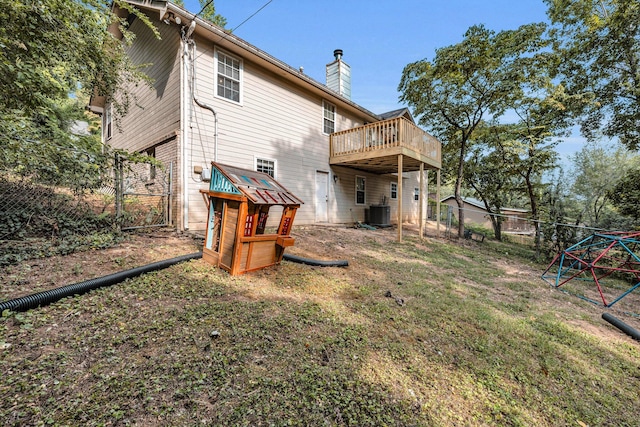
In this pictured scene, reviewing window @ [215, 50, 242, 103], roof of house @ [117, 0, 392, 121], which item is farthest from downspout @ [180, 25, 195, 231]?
window @ [215, 50, 242, 103]

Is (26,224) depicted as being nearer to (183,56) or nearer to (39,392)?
(39,392)

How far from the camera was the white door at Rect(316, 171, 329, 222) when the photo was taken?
10172 mm

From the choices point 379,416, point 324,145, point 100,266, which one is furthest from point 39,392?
point 324,145

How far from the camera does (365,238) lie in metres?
8.42

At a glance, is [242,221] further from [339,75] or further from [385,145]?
[339,75]

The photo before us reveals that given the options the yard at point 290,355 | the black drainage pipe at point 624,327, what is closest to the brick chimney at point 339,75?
the yard at point 290,355

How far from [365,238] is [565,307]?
16.2ft

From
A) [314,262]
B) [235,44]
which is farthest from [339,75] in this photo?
[314,262]

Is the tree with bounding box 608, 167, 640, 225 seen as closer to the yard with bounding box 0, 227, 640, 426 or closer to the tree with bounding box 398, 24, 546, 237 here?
the tree with bounding box 398, 24, 546, 237

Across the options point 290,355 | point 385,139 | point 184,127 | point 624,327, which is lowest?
point 624,327

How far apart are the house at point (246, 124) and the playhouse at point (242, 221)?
270cm

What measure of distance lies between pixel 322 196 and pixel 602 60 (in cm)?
1299

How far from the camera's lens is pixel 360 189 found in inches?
487

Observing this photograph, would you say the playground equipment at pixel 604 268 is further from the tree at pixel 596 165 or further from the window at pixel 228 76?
the tree at pixel 596 165
